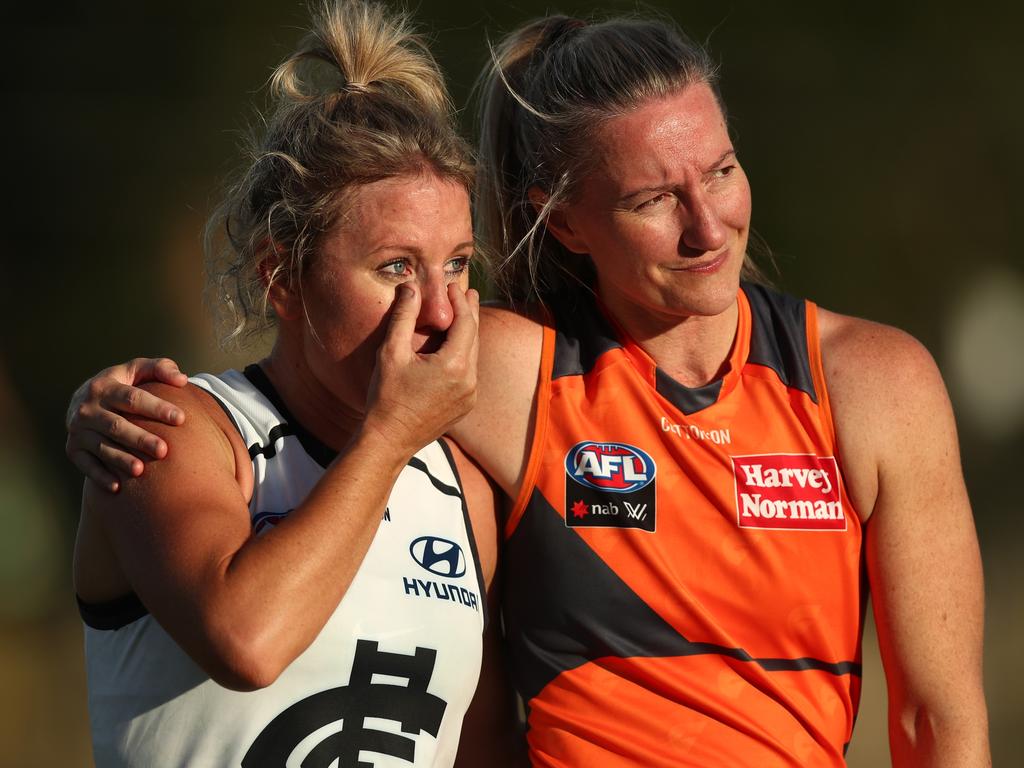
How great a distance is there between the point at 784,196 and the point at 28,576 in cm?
311

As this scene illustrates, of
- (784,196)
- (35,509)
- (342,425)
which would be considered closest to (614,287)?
(342,425)

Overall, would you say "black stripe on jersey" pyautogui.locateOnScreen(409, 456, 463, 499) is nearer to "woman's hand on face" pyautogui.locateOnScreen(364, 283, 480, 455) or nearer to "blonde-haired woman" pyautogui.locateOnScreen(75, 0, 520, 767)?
"blonde-haired woman" pyautogui.locateOnScreen(75, 0, 520, 767)

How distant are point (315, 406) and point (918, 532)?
1.11 meters

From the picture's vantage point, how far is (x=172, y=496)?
161cm

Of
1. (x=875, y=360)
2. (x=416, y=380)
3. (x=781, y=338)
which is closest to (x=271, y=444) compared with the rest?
(x=416, y=380)

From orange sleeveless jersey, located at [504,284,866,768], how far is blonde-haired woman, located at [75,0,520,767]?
20cm

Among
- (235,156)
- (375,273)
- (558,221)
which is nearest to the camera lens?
(375,273)

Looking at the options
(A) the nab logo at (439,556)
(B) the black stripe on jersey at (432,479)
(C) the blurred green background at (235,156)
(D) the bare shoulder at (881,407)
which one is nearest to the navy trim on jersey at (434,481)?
(B) the black stripe on jersey at (432,479)

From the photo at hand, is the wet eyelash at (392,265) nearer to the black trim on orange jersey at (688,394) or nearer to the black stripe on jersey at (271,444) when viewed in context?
the black stripe on jersey at (271,444)

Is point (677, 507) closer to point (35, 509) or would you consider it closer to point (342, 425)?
point (342, 425)

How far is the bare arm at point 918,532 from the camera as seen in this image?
2037 millimetres

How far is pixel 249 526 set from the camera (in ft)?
5.38

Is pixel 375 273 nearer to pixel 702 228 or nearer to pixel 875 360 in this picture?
pixel 702 228

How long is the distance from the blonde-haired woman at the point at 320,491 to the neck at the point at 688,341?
1.50 ft
